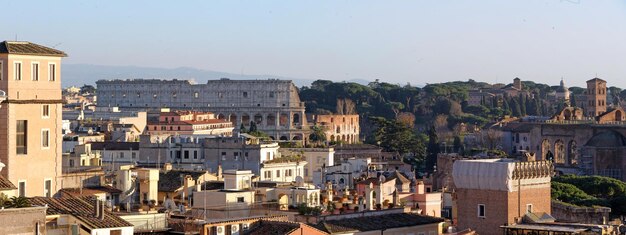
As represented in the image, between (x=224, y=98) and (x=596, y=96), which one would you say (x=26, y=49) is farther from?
(x=224, y=98)

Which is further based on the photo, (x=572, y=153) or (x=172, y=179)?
(x=572, y=153)

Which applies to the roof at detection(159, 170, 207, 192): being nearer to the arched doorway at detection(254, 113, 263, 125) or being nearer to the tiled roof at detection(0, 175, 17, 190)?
Answer: the tiled roof at detection(0, 175, 17, 190)

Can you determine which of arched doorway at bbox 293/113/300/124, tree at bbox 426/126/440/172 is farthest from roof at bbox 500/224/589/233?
arched doorway at bbox 293/113/300/124

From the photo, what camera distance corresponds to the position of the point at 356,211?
28141mm

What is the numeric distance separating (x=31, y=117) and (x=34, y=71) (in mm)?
721

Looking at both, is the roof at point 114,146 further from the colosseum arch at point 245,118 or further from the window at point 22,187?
the colosseum arch at point 245,118

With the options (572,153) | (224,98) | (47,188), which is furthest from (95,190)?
(224,98)

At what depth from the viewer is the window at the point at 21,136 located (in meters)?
23.4

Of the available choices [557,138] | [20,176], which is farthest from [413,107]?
[20,176]

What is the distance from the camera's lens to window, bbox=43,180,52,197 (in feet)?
79.0

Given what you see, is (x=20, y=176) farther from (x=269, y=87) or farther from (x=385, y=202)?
(x=269, y=87)

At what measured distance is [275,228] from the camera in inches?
952

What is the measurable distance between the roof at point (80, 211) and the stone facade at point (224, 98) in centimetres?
10483

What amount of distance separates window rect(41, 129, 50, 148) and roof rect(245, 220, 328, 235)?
322cm
